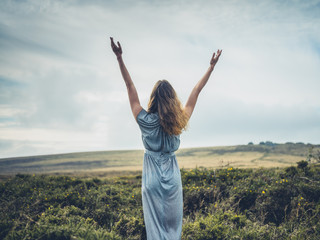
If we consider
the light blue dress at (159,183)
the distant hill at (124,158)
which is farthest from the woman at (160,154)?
the distant hill at (124,158)

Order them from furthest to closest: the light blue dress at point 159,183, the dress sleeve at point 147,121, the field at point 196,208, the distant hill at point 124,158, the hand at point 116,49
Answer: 1. the distant hill at point 124,158
2. the field at point 196,208
3. the hand at point 116,49
4. the dress sleeve at point 147,121
5. the light blue dress at point 159,183

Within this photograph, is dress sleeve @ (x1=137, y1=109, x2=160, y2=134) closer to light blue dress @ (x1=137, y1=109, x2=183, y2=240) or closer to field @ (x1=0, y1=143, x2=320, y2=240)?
light blue dress @ (x1=137, y1=109, x2=183, y2=240)

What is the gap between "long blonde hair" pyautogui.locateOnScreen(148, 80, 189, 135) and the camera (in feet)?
10.7

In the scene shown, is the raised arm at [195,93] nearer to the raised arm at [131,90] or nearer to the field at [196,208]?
the raised arm at [131,90]

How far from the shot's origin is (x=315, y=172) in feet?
27.9

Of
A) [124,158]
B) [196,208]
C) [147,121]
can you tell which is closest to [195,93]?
[147,121]

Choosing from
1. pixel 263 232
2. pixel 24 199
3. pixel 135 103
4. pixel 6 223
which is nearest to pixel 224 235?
pixel 263 232

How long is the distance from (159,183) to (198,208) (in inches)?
168

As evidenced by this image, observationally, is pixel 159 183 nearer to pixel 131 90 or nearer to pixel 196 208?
pixel 131 90

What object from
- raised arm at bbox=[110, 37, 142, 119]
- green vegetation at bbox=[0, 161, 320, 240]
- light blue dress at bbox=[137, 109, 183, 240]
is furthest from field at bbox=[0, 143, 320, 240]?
raised arm at bbox=[110, 37, 142, 119]

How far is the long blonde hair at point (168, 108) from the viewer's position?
326 cm

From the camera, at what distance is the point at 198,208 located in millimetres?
7035

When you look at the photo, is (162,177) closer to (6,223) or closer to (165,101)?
(165,101)

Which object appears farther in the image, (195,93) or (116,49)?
(195,93)
